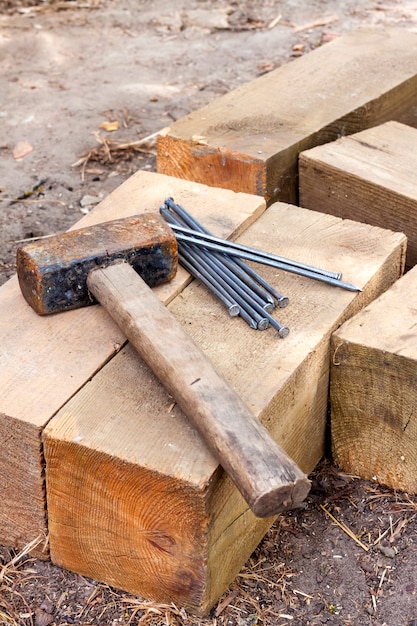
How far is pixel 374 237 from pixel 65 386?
1357mm

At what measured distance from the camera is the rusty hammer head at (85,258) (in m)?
2.78

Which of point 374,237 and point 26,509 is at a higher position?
point 374,237

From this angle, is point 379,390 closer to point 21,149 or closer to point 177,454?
point 177,454

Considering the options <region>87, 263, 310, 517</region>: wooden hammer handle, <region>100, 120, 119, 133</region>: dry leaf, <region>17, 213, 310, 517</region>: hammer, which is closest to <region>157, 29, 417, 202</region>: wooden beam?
<region>17, 213, 310, 517</region>: hammer

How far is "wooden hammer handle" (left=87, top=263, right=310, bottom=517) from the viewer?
6.95ft

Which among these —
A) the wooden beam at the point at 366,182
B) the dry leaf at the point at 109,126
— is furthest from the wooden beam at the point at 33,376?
the dry leaf at the point at 109,126

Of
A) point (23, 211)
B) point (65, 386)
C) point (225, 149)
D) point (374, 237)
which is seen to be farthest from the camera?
point (23, 211)

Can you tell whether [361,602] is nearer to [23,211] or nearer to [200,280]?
[200,280]

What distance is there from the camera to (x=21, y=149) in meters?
5.35

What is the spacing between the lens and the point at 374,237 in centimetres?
329

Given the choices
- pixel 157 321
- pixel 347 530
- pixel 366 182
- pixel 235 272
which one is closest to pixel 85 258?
pixel 157 321

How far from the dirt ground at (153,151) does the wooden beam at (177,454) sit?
11cm

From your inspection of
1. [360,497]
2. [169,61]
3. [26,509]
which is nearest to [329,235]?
[360,497]

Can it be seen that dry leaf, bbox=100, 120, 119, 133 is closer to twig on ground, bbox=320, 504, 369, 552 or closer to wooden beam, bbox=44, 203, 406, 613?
wooden beam, bbox=44, 203, 406, 613
